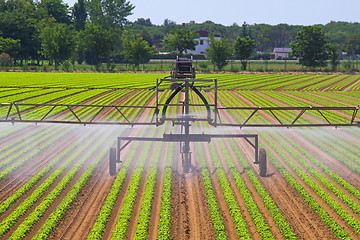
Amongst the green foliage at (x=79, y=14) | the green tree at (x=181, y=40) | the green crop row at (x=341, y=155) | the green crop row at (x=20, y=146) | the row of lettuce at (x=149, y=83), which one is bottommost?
the green crop row at (x=341, y=155)

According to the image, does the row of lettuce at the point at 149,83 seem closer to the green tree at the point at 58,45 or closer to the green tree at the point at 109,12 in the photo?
the green tree at the point at 58,45

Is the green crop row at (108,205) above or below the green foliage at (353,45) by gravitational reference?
below

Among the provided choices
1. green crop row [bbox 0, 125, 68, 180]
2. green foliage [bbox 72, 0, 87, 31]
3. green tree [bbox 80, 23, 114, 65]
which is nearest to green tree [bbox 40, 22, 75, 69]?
green tree [bbox 80, 23, 114, 65]

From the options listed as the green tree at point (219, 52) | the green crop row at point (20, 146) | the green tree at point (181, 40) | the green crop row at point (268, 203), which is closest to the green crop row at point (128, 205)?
the green crop row at point (268, 203)

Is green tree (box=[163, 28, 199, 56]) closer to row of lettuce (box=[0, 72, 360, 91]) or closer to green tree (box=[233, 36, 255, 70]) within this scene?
green tree (box=[233, 36, 255, 70])

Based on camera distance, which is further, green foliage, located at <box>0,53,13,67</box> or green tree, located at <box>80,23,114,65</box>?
green tree, located at <box>80,23,114,65</box>

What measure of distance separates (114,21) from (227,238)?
460 ft

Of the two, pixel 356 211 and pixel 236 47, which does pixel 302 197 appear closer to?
pixel 356 211

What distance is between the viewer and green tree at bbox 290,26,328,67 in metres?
87.6

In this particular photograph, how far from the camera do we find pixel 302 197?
11.3 meters

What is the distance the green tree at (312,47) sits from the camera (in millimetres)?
87625

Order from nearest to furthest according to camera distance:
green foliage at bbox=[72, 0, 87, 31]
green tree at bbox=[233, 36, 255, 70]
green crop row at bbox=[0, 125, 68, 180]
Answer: green crop row at bbox=[0, 125, 68, 180] < green tree at bbox=[233, 36, 255, 70] < green foliage at bbox=[72, 0, 87, 31]

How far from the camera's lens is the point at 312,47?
8775 cm

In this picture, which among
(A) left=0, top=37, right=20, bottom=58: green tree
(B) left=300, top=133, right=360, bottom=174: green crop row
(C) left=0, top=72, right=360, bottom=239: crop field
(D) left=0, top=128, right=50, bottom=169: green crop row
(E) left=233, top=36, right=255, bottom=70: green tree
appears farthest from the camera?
(A) left=0, top=37, right=20, bottom=58: green tree
